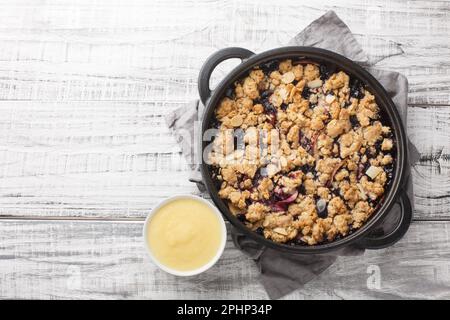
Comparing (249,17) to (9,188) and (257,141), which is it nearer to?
(257,141)

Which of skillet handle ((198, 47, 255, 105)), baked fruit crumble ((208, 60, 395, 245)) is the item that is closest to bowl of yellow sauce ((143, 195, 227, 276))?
baked fruit crumble ((208, 60, 395, 245))

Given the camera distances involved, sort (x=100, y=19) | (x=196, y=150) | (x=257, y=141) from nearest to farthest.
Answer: (x=257, y=141), (x=196, y=150), (x=100, y=19)

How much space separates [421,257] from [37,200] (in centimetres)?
108

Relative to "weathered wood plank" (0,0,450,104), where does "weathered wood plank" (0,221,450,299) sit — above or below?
below

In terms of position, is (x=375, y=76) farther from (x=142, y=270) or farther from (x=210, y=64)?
(x=142, y=270)

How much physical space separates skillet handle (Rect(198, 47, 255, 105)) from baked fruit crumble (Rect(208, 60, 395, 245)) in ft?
0.15

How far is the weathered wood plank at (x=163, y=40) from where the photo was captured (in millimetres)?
1632

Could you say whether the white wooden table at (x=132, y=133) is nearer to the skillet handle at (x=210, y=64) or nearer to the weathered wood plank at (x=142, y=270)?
the weathered wood plank at (x=142, y=270)

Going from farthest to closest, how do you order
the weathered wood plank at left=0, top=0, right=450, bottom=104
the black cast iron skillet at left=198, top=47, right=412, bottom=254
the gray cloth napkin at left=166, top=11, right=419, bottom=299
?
the weathered wood plank at left=0, top=0, right=450, bottom=104
the gray cloth napkin at left=166, top=11, right=419, bottom=299
the black cast iron skillet at left=198, top=47, right=412, bottom=254

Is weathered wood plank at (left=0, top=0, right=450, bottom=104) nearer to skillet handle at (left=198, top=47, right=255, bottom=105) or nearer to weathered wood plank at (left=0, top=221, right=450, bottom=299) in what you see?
skillet handle at (left=198, top=47, right=255, bottom=105)

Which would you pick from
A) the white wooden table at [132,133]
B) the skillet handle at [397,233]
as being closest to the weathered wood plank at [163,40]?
the white wooden table at [132,133]

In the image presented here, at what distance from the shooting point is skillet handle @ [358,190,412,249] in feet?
4.67

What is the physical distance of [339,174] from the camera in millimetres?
1440
